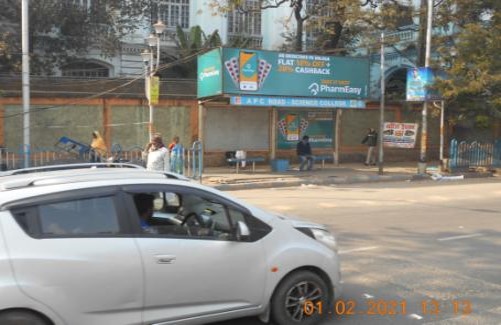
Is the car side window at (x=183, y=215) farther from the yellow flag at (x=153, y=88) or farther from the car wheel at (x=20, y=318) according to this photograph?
the yellow flag at (x=153, y=88)

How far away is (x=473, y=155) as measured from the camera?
73.9 ft

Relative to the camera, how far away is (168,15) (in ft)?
123

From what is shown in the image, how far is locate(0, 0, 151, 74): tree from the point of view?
28578 mm

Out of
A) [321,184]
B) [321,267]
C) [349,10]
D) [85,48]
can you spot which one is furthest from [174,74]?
[321,267]

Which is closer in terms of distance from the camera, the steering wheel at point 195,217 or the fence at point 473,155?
the steering wheel at point 195,217

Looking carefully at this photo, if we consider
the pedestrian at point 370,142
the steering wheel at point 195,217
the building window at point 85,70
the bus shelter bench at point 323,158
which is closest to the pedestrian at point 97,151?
the bus shelter bench at point 323,158

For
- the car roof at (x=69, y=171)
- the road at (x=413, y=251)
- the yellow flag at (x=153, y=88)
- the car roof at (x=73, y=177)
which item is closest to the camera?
the car roof at (x=73, y=177)

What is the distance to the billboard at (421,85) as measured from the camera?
20.7 m

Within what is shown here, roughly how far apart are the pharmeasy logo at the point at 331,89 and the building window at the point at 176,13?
19.0m

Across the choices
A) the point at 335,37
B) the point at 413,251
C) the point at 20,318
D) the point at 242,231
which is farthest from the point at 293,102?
the point at 20,318

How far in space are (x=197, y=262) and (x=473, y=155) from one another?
20193mm

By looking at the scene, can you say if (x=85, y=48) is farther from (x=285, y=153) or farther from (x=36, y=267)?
(x=36, y=267)

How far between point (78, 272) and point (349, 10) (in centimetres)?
2263

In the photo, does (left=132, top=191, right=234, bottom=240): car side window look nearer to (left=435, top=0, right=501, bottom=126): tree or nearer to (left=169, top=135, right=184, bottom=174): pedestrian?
(left=169, top=135, right=184, bottom=174): pedestrian
